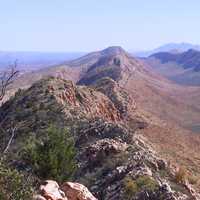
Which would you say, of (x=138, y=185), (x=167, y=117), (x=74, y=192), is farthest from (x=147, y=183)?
(x=167, y=117)

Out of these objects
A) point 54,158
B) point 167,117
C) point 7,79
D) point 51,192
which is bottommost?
point 167,117

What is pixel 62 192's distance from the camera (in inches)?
733

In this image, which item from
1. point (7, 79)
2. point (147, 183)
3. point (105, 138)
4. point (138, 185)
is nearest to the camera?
point (7, 79)

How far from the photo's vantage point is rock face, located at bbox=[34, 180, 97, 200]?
17875 mm

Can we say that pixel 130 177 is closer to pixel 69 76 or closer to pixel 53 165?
pixel 53 165

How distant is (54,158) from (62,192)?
486cm

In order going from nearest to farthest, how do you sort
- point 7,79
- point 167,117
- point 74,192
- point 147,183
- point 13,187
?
point 13,187
point 74,192
point 7,79
point 147,183
point 167,117

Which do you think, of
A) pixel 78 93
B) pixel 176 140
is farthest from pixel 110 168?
pixel 176 140

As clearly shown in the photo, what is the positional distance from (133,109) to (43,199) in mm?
53839

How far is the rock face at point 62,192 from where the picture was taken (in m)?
17.9

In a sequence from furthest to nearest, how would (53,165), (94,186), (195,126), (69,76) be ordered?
1. (69,76)
2. (195,126)
3. (94,186)
4. (53,165)

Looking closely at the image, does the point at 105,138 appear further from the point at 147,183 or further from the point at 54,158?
the point at 147,183

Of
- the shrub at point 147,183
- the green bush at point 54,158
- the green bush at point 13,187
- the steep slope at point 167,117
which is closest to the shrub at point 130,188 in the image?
the shrub at point 147,183

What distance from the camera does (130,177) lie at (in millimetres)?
24109
